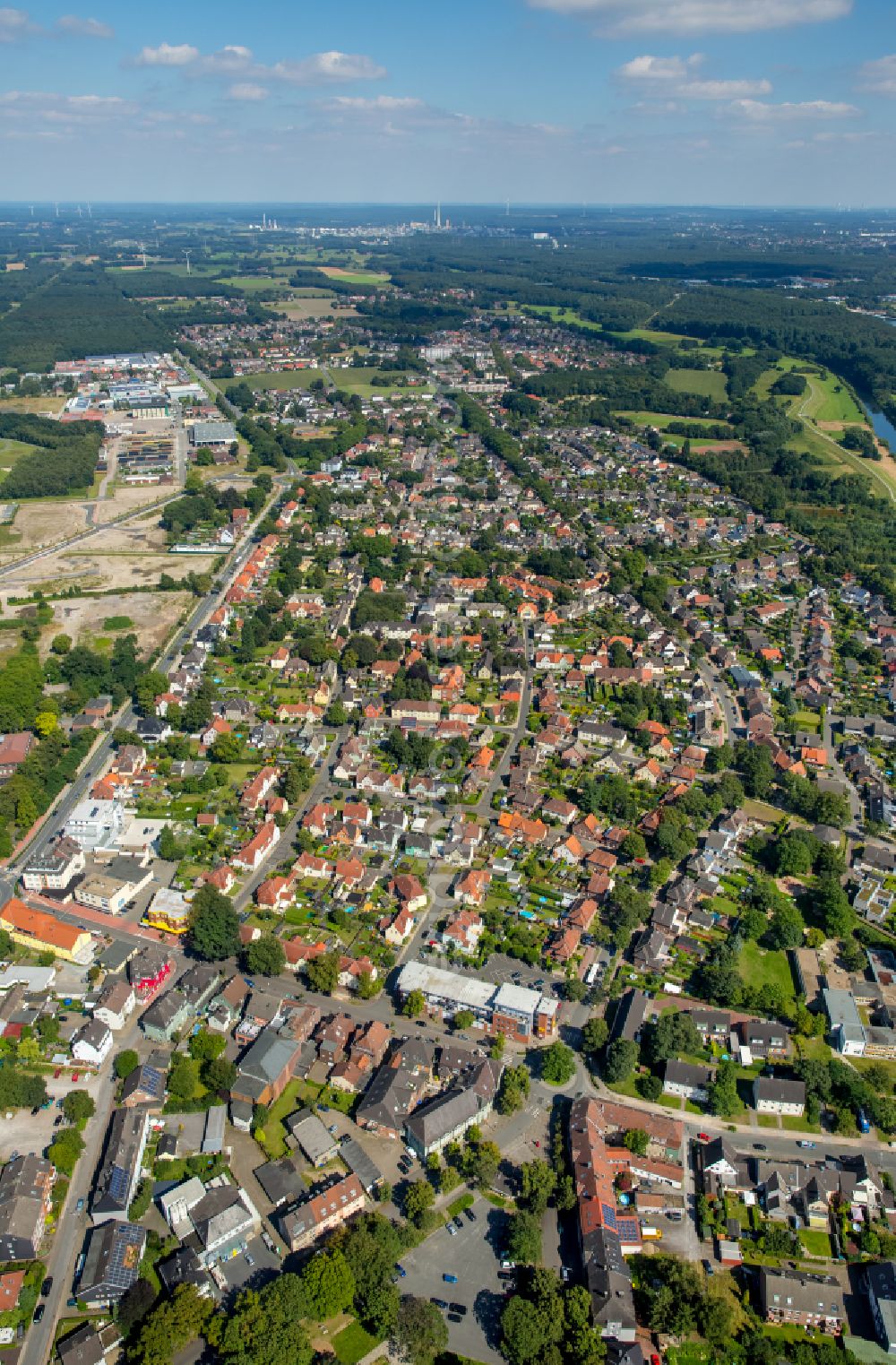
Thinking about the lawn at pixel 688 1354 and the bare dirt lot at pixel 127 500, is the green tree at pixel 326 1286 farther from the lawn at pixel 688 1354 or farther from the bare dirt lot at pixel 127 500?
the bare dirt lot at pixel 127 500

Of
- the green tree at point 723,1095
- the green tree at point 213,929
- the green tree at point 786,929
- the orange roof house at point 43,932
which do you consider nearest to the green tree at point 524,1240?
the green tree at point 723,1095

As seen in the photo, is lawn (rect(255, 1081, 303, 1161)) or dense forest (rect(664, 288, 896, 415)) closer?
lawn (rect(255, 1081, 303, 1161))

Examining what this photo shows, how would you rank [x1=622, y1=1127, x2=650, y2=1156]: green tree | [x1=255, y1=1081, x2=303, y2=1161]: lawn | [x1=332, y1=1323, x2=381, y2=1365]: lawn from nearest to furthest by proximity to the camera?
1. [x1=332, y1=1323, x2=381, y2=1365]: lawn
2. [x1=622, y1=1127, x2=650, y2=1156]: green tree
3. [x1=255, y1=1081, x2=303, y2=1161]: lawn

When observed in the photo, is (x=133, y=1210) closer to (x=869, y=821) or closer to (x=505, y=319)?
(x=869, y=821)

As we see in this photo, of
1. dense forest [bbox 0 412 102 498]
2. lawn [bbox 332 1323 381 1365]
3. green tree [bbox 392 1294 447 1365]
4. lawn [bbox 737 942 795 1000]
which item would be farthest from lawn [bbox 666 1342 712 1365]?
dense forest [bbox 0 412 102 498]

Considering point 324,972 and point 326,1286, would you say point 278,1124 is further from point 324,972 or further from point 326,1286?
point 326,1286

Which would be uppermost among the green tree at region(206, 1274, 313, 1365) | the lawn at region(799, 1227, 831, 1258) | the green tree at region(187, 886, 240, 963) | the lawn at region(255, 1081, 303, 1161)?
the green tree at region(187, 886, 240, 963)

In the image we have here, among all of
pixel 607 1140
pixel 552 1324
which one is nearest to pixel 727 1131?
pixel 607 1140

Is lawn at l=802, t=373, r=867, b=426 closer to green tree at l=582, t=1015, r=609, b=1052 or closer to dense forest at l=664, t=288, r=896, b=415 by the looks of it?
dense forest at l=664, t=288, r=896, b=415
